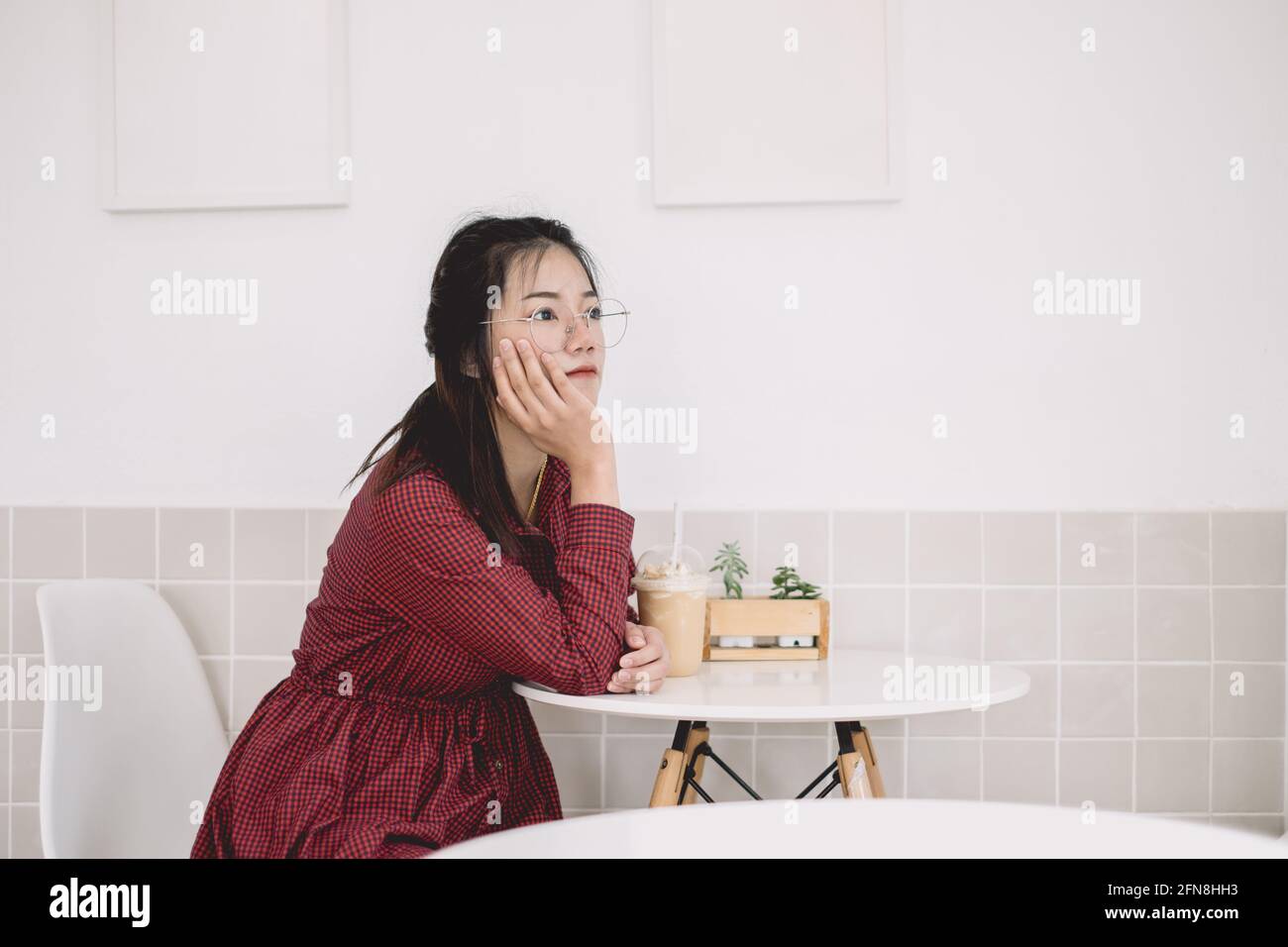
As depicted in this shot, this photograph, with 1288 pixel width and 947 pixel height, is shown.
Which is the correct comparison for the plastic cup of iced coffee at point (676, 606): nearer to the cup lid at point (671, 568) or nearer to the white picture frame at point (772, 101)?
the cup lid at point (671, 568)

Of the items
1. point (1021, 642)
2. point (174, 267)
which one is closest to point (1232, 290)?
point (1021, 642)

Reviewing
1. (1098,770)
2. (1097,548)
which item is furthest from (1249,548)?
(1098,770)

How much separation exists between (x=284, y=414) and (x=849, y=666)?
1166mm

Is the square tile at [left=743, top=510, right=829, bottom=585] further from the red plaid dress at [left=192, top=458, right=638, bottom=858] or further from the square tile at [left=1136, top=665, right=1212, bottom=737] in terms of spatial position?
the square tile at [left=1136, top=665, right=1212, bottom=737]

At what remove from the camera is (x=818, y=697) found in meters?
1.23

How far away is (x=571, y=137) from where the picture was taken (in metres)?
1.79

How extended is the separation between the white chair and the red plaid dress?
1.12 ft

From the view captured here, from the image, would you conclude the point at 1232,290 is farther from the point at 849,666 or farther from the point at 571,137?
the point at 571,137

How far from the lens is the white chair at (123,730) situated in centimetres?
141

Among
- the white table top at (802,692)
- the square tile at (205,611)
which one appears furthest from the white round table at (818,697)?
the square tile at (205,611)

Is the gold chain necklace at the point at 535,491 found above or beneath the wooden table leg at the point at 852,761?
above

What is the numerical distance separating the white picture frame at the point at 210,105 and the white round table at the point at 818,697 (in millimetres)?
1188

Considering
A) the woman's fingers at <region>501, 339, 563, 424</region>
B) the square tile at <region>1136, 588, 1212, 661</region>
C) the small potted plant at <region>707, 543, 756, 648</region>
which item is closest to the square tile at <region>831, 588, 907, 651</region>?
the small potted plant at <region>707, 543, 756, 648</region>
